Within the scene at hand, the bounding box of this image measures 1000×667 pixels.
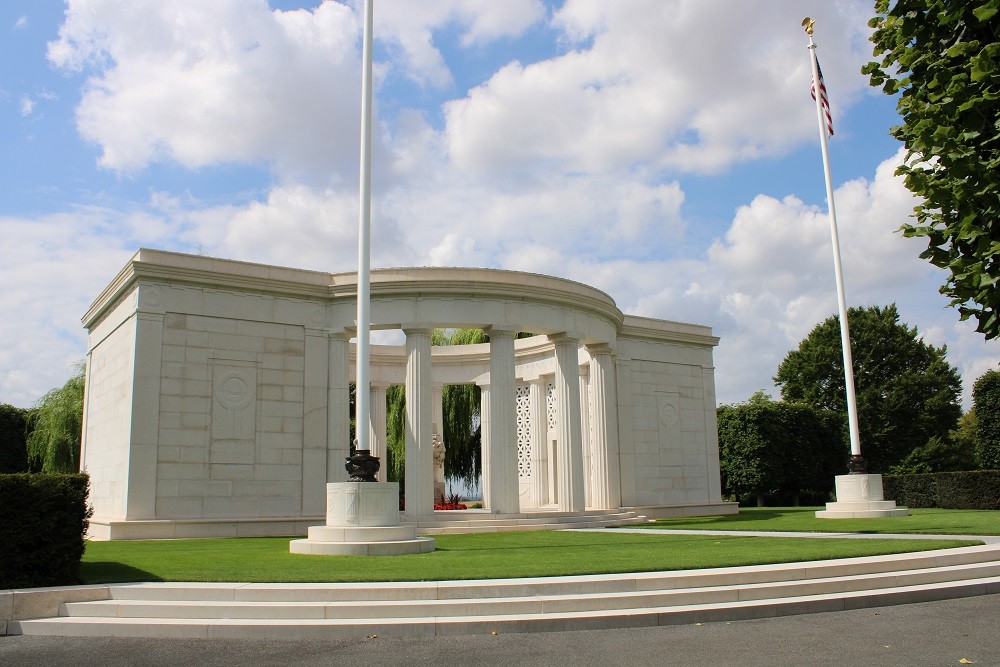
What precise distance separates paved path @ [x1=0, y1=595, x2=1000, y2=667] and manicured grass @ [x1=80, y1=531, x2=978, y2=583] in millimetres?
2461

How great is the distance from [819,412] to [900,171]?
45249 millimetres

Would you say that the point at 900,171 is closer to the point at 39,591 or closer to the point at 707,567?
the point at 707,567

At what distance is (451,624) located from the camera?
10.6 meters

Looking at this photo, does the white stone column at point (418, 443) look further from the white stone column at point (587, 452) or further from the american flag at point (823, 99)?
the american flag at point (823, 99)

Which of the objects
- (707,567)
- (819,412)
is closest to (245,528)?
(707,567)

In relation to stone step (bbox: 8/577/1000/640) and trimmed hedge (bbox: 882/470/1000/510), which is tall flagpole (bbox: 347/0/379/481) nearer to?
stone step (bbox: 8/577/1000/640)

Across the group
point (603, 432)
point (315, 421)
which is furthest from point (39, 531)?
point (603, 432)

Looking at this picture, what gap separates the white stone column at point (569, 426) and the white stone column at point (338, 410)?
7365mm

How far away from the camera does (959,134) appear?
9.01 m

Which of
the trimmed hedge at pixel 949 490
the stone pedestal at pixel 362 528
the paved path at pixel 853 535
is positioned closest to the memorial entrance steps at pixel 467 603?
the stone pedestal at pixel 362 528

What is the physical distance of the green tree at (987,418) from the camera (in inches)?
1722

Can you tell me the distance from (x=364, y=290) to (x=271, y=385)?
29.0ft

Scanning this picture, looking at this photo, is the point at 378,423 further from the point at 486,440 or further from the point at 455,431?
the point at 455,431

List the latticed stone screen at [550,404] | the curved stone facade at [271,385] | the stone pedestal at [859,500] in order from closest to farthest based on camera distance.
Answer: the curved stone facade at [271,385] → the stone pedestal at [859,500] → the latticed stone screen at [550,404]
